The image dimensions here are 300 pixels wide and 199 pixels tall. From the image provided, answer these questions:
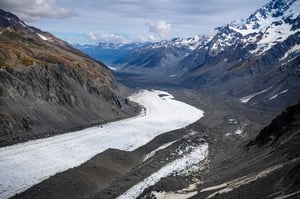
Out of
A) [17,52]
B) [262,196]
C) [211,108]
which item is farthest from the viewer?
[211,108]

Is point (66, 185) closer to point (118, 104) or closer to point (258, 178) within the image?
point (258, 178)

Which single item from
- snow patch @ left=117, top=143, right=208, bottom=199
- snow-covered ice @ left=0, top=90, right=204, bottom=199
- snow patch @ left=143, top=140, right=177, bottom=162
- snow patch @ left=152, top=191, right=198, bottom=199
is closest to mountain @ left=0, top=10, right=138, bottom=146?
snow-covered ice @ left=0, top=90, right=204, bottom=199

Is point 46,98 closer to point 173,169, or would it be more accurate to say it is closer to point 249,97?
point 173,169

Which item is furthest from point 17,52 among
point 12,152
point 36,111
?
point 12,152

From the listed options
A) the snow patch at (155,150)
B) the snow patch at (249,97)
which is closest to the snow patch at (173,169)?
the snow patch at (155,150)

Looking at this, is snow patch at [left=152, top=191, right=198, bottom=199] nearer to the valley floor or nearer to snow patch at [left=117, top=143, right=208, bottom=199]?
the valley floor

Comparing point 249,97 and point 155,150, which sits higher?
point 249,97

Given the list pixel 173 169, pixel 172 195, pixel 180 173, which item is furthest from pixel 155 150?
pixel 172 195
